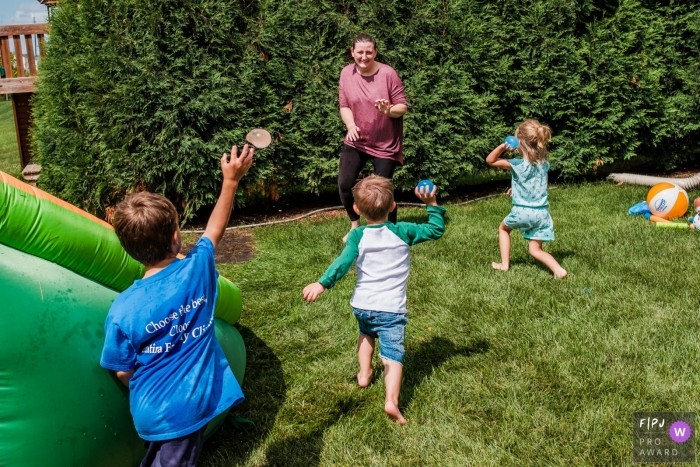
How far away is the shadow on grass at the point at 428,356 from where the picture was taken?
382 centimetres

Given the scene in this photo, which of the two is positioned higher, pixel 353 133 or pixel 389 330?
pixel 353 133

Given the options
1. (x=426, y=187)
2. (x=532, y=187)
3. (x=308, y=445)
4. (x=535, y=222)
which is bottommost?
(x=308, y=445)

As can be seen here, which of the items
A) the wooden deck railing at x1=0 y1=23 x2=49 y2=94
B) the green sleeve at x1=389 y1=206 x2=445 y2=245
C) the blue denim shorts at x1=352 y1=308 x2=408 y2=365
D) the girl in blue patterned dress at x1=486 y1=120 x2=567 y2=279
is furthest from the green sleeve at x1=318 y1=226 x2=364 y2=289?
the wooden deck railing at x1=0 y1=23 x2=49 y2=94

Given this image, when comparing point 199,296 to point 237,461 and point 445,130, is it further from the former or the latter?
point 445,130

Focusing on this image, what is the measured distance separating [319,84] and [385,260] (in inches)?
203

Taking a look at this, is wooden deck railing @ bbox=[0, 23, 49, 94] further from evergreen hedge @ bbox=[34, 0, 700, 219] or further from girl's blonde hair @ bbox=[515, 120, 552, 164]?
girl's blonde hair @ bbox=[515, 120, 552, 164]

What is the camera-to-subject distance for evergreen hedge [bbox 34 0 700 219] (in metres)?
7.48

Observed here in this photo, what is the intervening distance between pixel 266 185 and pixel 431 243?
2.76 m

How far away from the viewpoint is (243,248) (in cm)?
710

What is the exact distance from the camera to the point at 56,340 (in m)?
2.61

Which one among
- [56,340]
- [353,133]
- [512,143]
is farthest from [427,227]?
[353,133]

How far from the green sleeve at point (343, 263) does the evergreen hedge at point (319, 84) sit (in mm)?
4506

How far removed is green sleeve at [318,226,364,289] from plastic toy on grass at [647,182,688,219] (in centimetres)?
485

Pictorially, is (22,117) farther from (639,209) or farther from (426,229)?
(426,229)
